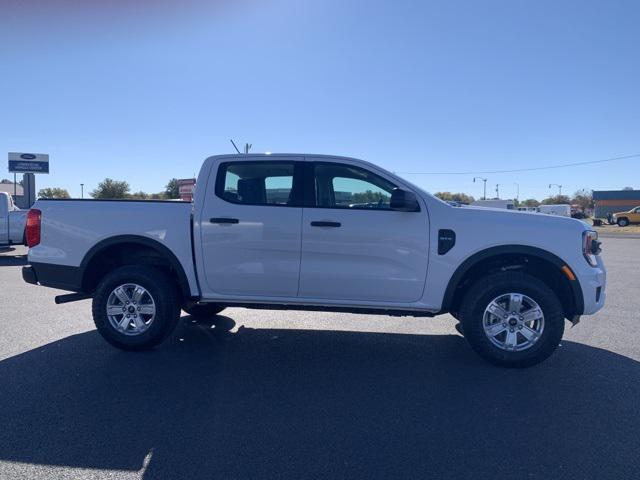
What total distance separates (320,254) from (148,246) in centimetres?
188

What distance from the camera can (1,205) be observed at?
1591 centimetres

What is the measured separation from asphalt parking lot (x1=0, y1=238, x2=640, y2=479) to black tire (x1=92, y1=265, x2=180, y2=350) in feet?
0.63

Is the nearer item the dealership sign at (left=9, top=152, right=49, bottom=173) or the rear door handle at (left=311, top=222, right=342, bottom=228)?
the rear door handle at (left=311, top=222, right=342, bottom=228)

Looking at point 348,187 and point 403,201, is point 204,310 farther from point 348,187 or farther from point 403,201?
point 403,201

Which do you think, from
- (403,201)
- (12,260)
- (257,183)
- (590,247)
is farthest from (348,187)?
(12,260)

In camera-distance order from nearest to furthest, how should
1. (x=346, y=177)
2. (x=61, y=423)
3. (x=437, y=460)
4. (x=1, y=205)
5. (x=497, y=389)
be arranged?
(x=437, y=460), (x=61, y=423), (x=497, y=389), (x=346, y=177), (x=1, y=205)

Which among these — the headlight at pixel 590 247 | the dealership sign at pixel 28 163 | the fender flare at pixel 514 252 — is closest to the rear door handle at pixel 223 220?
the fender flare at pixel 514 252

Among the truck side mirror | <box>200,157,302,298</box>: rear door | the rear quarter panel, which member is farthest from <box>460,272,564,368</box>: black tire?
the rear quarter panel

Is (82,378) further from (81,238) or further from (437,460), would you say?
(437,460)

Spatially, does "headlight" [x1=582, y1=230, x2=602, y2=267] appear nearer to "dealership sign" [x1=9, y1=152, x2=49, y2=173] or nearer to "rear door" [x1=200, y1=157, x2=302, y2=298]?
"rear door" [x1=200, y1=157, x2=302, y2=298]

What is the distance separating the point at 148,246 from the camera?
562 centimetres

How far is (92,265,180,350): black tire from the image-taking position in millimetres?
5504

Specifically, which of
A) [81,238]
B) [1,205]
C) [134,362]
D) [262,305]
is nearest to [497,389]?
[262,305]

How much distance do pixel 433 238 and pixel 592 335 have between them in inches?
112
